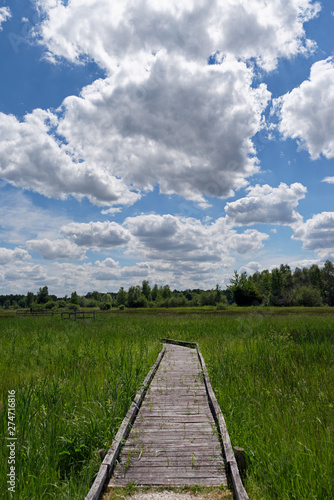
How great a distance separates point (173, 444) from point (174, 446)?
65mm

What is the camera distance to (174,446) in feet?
14.9

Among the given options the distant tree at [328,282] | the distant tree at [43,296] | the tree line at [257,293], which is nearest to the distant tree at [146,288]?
the tree line at [257,293]

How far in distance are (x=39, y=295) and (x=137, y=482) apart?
426 ft

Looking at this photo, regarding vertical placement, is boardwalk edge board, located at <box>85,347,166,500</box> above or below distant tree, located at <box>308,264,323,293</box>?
below

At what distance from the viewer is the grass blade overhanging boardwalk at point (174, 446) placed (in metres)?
3.80

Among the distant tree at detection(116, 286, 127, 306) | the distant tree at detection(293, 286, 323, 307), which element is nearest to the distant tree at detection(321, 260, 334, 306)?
the distant tree at detection(293, 286, 323, 307)

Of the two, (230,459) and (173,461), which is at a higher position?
(230,459)

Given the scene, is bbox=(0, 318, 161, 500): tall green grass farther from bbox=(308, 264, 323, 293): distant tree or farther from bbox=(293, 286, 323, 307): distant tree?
bbox=(308, 264, 323, 293): distant tree

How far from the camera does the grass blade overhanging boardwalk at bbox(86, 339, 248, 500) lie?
3801 mm

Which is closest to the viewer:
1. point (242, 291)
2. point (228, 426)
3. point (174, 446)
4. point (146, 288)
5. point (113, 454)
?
point (113, 454)

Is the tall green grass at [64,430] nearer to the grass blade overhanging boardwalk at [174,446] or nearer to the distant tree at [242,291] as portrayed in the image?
the grass blade overhanging boardwalk at [174,446]

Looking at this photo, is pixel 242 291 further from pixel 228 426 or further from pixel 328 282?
pixel 228 426

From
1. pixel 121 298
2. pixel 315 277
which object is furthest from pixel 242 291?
pixel 121 298

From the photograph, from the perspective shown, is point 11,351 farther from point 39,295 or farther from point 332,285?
point 39,295
